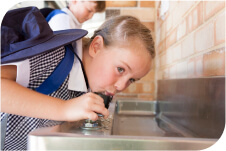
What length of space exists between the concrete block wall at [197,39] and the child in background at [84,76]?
13cm

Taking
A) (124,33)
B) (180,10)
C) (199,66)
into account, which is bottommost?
(199,66)

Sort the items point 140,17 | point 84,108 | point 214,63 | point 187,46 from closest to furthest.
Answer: point 84,108 → point 214,63 → point 187,46 → point 140,17

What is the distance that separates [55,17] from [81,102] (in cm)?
76

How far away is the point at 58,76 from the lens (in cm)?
65

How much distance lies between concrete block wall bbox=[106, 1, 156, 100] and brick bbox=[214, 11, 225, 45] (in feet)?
3.64

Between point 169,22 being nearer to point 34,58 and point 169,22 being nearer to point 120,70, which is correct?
point 120,70

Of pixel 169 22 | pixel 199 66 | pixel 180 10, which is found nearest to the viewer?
pixel 199 66

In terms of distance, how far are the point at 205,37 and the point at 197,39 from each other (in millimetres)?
61

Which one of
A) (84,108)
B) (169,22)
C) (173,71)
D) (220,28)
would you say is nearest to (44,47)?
(84,108)

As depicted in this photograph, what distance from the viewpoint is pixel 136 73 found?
713 millimetres

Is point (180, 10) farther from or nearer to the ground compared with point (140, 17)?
nearer to the ground

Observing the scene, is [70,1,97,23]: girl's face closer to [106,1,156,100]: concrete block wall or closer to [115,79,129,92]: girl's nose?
[106,1,156,100]: concrete block wall

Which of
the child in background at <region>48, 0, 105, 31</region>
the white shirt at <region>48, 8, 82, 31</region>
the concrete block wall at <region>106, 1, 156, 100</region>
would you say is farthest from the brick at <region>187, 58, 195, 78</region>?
the concrete block wall at <region>106, 1, 156, 100</region>

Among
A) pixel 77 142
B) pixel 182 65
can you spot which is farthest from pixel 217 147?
pixel 182 65
